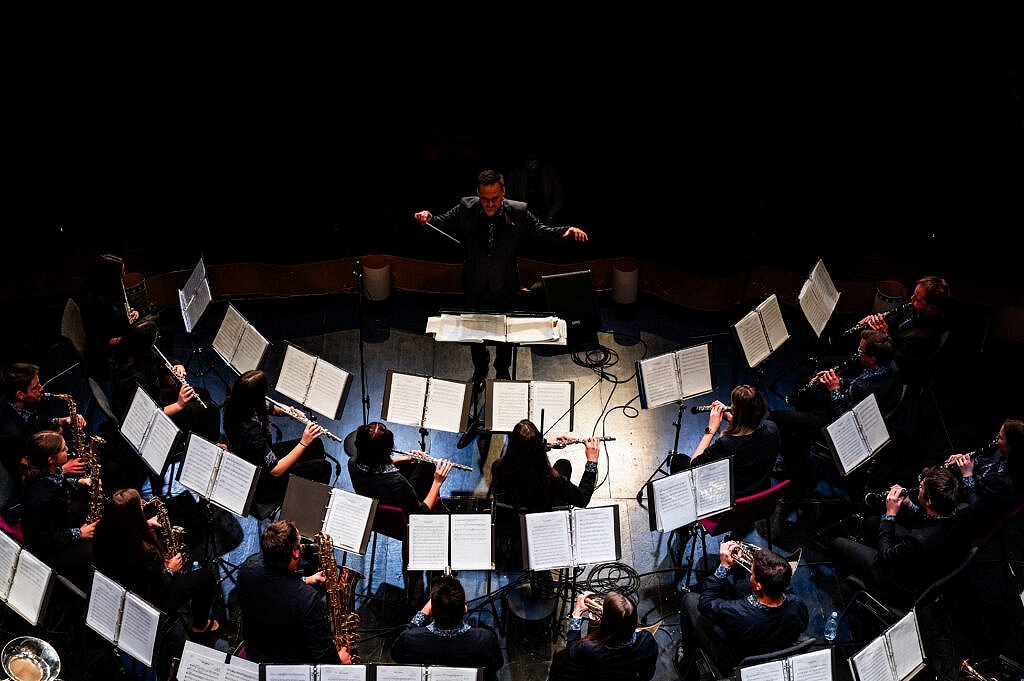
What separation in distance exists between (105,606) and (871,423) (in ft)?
15.8

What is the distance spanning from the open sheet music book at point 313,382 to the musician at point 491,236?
126cm

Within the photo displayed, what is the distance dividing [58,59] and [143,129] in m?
0.95

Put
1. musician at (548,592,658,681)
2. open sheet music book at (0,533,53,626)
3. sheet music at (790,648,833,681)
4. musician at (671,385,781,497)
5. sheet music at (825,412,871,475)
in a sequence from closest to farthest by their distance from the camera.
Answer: musician at (548,592,658,681), sheet music at (790,648,833,681), open sheet music book at (0,533,53,626), musician at (671,385,781,497), sheet music at (825,412,871,475)

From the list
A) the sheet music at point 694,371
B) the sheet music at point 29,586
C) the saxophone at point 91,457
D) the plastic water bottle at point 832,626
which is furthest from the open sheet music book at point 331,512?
the plastic water bottle at point 832,626

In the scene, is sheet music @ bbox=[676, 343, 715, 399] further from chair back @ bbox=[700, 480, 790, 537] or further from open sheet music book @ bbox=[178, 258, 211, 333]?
open sheet music book @ bbox=[178, 258, 211, 333]

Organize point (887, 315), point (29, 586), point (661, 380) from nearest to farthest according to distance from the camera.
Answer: point (29, 586)
point (661, 380)
point (887, 315)

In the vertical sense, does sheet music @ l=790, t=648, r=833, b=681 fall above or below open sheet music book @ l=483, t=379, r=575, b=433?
below

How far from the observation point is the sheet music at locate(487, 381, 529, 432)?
6.23 m

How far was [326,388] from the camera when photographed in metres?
6.38

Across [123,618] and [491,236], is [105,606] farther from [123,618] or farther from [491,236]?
[491,236]

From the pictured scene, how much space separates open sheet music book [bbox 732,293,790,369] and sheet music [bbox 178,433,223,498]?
359 cm

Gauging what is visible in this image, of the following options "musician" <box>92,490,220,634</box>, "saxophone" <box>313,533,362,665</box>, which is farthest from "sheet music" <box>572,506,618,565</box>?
"musician" <box>92,490,220,634</box>

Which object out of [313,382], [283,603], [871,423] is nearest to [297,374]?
[313,382]

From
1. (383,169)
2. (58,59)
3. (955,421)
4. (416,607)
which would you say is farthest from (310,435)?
(955,421)
